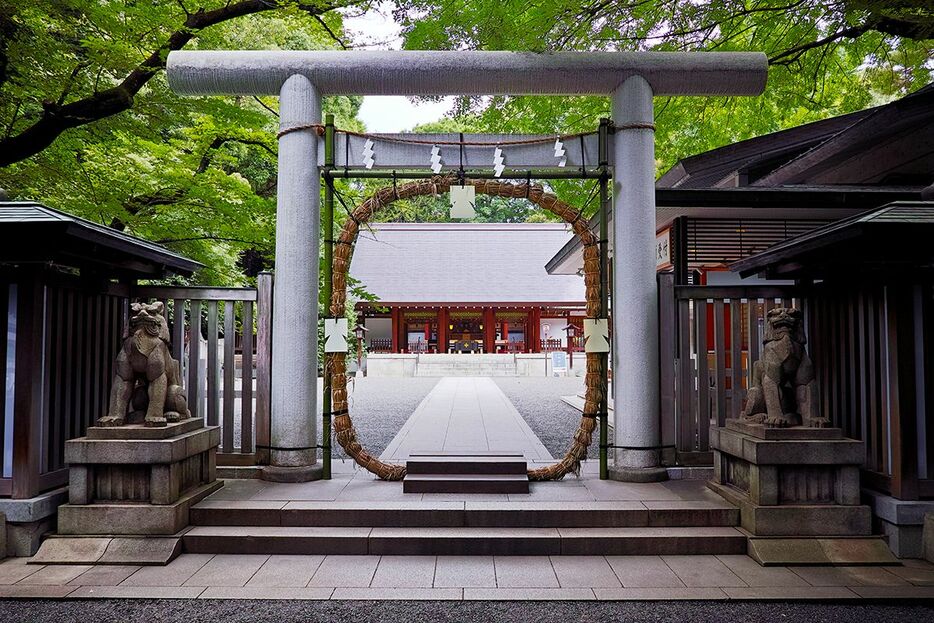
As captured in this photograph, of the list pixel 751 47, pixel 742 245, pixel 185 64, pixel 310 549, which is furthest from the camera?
pixel 742 245

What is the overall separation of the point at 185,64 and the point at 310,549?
14.1 ft

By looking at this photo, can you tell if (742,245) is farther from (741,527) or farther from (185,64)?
(185,64)

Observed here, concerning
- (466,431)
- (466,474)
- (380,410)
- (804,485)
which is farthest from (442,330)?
(804,485)

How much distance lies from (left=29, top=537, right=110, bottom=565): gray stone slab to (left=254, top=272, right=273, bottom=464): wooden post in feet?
4.75

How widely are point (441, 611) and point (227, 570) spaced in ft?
4.98

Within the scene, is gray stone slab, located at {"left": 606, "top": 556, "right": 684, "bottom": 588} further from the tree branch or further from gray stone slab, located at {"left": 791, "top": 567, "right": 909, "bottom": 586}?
the tree branch

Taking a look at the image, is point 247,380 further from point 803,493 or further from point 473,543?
point 803,493

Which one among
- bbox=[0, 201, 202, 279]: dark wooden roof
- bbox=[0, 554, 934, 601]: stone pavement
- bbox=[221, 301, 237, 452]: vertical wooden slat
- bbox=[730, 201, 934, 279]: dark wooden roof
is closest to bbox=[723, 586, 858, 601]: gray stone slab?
bbox=[0, 554, 934, 601]: stone pavement

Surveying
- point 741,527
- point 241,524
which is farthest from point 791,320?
point 241,524

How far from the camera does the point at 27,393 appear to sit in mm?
3691

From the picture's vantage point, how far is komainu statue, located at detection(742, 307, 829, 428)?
3.97 m

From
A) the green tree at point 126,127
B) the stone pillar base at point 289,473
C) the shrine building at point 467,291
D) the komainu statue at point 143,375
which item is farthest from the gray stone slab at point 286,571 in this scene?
the shrine building at point 467,291

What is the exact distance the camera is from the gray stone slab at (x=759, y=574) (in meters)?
3.32

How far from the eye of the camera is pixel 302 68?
489cm
